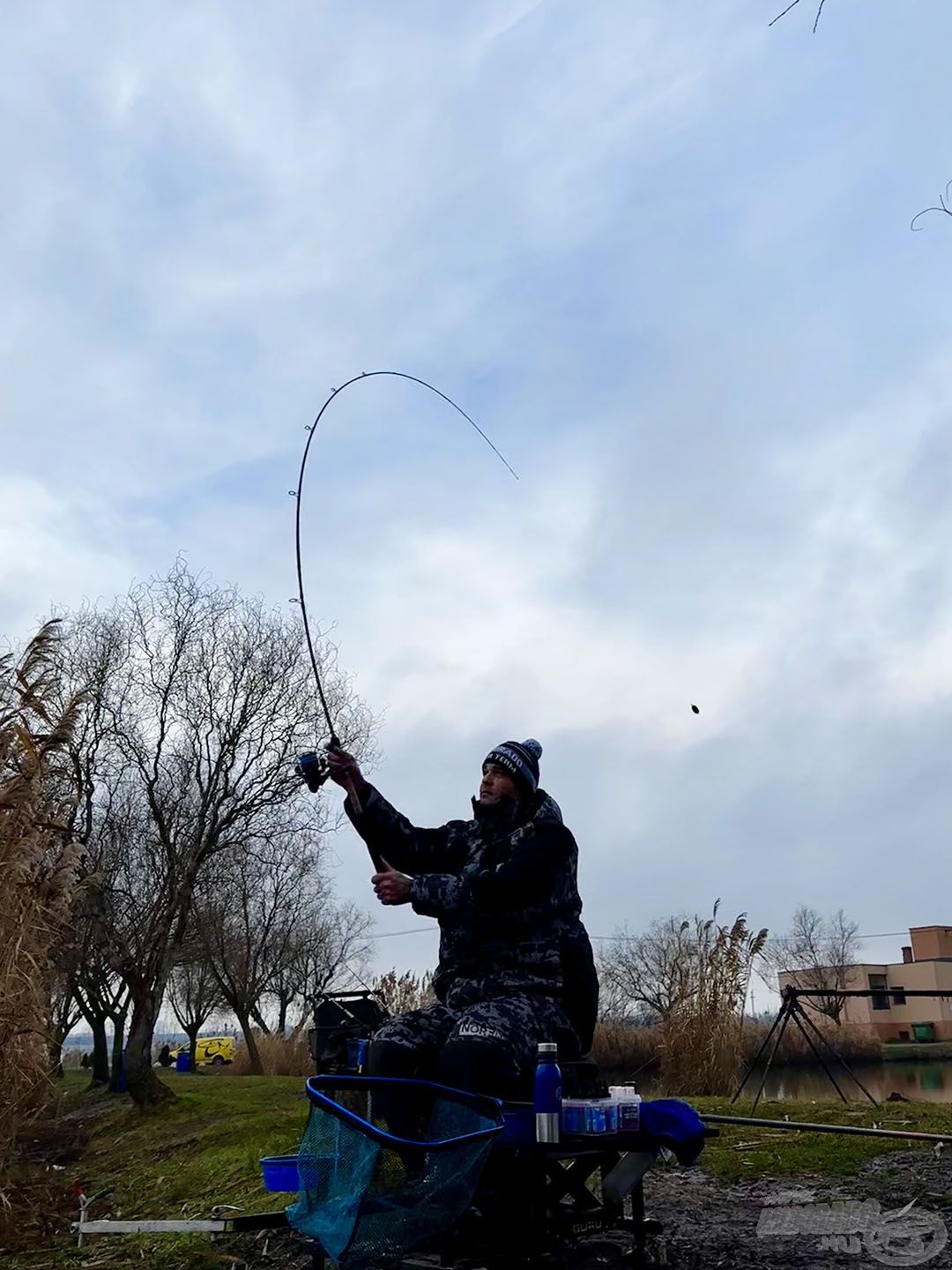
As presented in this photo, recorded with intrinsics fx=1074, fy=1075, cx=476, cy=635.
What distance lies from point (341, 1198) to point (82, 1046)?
3963cm

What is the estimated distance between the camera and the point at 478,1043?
2.91m

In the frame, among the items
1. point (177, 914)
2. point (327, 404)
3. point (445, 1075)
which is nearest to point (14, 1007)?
point (445, 1075)

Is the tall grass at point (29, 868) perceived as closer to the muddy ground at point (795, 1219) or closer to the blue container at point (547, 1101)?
the muddy ground at point (795, 1219)

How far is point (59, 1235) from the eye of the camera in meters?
4.41

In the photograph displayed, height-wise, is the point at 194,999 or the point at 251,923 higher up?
the point at 251,923

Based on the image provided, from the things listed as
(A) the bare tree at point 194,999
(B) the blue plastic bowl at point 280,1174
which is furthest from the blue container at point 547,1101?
(A) the bare tree at point 194,999

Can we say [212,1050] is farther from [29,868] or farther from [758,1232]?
[758,1232]

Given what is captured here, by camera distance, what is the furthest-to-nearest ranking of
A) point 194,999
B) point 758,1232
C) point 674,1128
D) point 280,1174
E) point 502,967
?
point 194,999 < point 758,1232 < point 502,967 < point 280,1174 < point 674,1128

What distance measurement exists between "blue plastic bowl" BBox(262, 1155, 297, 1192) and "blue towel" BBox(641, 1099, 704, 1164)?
1012mm

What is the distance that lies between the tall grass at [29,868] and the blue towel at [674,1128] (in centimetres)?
305

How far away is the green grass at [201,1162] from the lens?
400 centimetres

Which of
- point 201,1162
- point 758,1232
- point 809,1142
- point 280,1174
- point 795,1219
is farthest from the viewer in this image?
point 201,1162

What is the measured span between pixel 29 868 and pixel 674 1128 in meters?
3.45

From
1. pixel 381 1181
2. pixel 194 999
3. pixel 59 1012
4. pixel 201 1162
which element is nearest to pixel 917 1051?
pixel 59 1012
